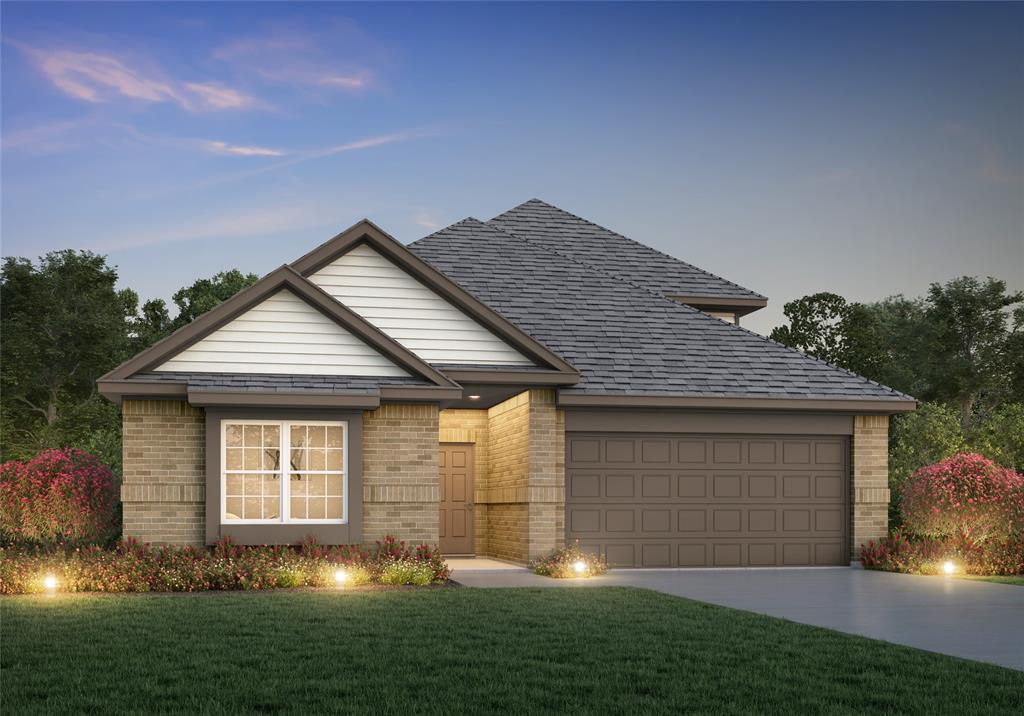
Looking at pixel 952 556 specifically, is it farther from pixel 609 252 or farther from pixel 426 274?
pixel 609 252

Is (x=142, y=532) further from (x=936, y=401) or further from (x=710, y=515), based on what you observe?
(x=936, y=401)

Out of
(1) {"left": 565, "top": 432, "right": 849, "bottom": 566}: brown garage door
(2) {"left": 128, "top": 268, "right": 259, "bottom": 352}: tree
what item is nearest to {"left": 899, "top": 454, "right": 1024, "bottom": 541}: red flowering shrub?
(1) {"left": 565, "top": 432, "right": 849, "bottom": 566}: brown garage door

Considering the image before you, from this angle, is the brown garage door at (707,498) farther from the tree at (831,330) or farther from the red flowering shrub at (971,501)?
the tree at (831,330)

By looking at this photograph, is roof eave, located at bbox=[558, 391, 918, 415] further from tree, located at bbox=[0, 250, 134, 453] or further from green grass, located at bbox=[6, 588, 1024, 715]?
tree, located at bbox=[0, 250, 134, 453]

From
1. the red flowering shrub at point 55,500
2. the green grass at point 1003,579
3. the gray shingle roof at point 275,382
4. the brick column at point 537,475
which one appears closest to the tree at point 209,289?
the red flowering shrub at point 55,500

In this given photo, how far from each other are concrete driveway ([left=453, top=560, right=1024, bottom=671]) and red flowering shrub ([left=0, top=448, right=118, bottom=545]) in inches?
248

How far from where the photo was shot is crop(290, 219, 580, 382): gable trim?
1998cm

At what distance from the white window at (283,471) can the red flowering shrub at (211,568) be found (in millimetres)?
630

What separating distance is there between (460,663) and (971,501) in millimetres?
13808

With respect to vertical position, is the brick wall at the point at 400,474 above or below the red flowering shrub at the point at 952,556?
above

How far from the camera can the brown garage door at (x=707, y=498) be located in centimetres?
2111

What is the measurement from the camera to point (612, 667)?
382 inches

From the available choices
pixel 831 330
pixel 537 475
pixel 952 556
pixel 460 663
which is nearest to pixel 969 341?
pixel 831 330

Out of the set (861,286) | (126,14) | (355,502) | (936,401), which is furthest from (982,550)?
(936,401)
